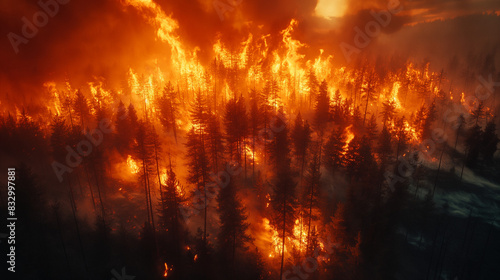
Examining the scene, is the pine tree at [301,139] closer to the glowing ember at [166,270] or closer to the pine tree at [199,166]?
the pine tree at [199,166]

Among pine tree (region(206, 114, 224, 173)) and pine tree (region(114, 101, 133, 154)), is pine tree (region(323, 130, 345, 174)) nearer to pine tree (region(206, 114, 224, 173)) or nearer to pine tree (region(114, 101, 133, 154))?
pine tree (region(206, 114, 224, 173))

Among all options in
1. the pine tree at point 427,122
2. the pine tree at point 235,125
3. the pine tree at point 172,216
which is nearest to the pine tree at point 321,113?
the pine tree at point 235,125

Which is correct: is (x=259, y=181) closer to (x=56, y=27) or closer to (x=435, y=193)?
(x=435, y=193)

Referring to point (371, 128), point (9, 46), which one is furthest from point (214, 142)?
point (9, 46)

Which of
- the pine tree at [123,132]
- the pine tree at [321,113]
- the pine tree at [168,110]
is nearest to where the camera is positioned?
the pine tree at [123,132]

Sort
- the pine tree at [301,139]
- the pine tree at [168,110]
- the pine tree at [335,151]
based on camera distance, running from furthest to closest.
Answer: the pine tree at [168,110] → the pine tree at [335,151] → the pine tree at [301,139]

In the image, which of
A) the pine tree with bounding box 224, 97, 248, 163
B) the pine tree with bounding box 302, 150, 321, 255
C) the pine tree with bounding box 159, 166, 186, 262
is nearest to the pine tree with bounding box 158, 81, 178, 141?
the pine tree with bounding box 224, 97, 248, 163

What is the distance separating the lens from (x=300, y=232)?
36.2 metres

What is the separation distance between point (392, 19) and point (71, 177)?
535 ft

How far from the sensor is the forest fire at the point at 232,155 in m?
31.9

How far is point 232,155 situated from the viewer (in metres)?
44.8

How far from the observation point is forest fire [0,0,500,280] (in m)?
31.9

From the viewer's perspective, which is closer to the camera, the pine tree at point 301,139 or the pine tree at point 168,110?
the pine tree at point 301,139

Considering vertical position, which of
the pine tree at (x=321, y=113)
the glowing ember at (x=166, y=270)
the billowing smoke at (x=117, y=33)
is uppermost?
the billowing smoke at (x=117, y=33)
